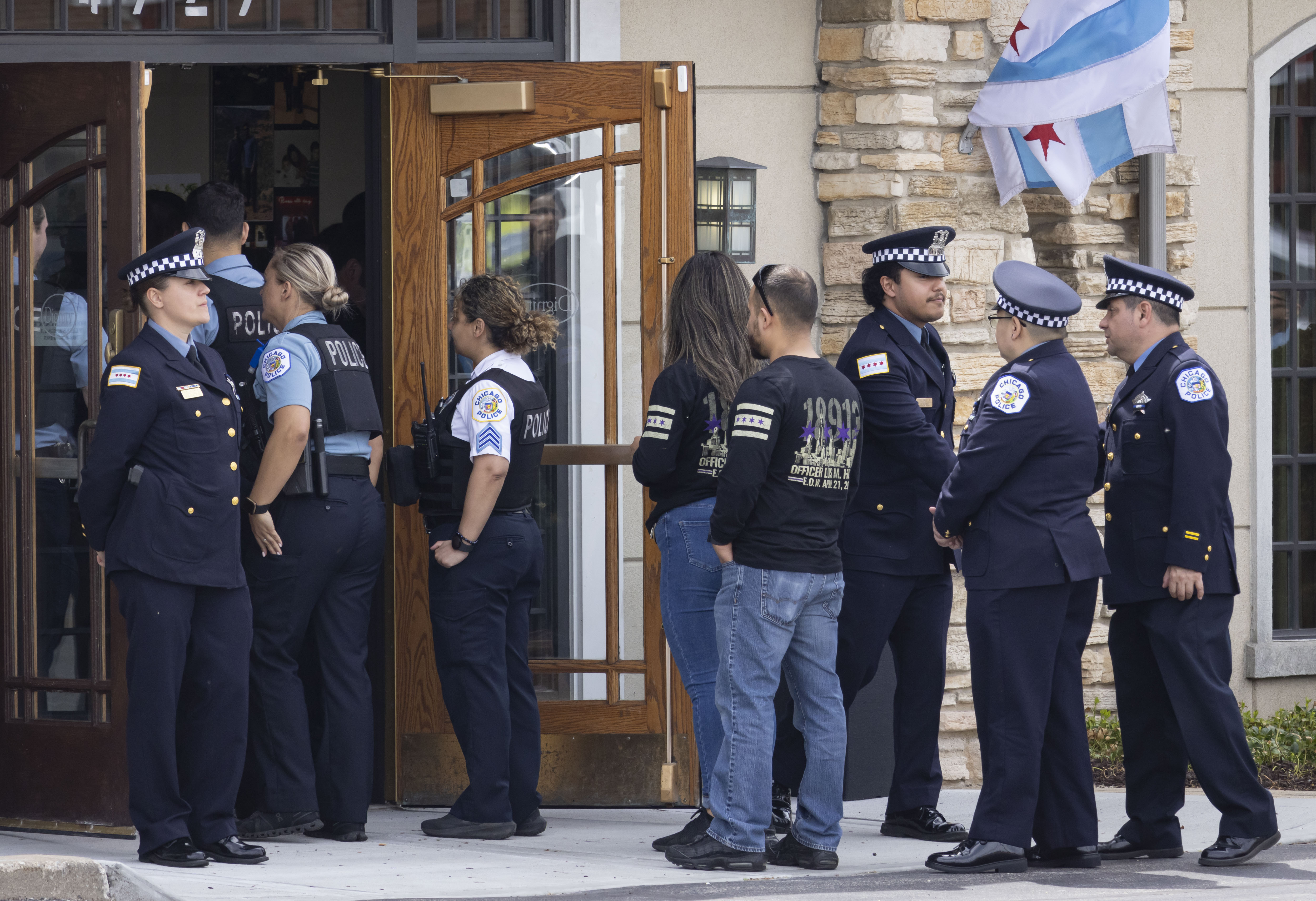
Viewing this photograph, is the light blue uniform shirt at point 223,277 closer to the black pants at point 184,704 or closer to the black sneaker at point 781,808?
the black pants at point 184,704

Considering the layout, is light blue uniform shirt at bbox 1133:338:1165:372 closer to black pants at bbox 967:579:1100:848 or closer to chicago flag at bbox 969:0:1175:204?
black pants at bbox 967:579:1100:848

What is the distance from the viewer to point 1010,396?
16.2 feet

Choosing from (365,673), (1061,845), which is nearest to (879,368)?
(1061,845)

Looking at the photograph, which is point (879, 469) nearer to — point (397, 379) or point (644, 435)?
point (644, 435)

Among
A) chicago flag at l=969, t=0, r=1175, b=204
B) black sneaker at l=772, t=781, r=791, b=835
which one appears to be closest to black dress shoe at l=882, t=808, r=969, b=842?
black sneaker at l=772, t=781, r=791, b=835

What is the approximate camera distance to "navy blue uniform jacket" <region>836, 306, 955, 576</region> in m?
5.41

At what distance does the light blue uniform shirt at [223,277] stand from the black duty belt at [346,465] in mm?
575

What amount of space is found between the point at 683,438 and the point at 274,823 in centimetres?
187

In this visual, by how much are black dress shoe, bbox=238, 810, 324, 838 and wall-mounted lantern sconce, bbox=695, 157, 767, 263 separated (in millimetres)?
2748

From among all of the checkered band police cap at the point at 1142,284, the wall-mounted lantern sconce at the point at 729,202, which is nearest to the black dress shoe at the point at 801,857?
the checkered band police cap at the point at 1142,284

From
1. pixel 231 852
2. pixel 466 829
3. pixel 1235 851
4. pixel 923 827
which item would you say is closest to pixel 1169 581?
pixel 1235 851

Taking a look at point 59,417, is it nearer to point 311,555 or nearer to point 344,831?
point 311,555

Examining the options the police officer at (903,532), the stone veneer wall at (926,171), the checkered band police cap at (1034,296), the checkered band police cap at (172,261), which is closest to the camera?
the checkered band police cap at (172,261)

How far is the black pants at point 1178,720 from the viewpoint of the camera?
5.07m
